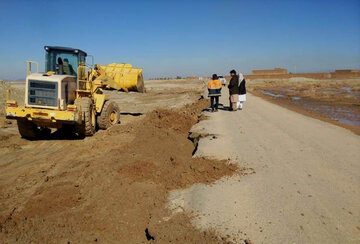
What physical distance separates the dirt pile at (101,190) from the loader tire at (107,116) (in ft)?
7.04

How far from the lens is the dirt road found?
3.69 meters

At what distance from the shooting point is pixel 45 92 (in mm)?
9211

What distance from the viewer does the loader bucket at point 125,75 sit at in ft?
42.8

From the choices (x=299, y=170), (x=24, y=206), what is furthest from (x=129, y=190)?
(x=299, y=170)

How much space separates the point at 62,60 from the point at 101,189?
687cm

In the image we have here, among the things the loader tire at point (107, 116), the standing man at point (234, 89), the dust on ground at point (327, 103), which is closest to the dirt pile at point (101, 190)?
the loader tire at point (107, 116)

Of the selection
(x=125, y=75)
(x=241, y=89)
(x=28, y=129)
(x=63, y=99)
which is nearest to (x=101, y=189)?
(x=63, y=99)

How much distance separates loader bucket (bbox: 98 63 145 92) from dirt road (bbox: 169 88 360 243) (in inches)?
236

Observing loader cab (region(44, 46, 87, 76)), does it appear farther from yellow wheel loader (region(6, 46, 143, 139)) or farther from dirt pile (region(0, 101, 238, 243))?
dirt pile (region(0, 101, 238, 243))

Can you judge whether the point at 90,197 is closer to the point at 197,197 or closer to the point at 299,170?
the point at 197,197

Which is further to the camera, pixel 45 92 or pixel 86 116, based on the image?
pixel 86 116

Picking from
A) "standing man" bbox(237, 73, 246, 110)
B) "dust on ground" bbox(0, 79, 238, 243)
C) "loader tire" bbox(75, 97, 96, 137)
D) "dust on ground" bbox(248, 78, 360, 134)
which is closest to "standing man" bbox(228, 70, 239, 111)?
"standing man" bbox(237, 73, 246, 110)

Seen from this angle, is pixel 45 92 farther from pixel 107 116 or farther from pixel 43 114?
pixel 107 116

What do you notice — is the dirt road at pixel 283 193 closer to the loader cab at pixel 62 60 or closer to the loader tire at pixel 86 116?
the loader tire at pixel 86 116
